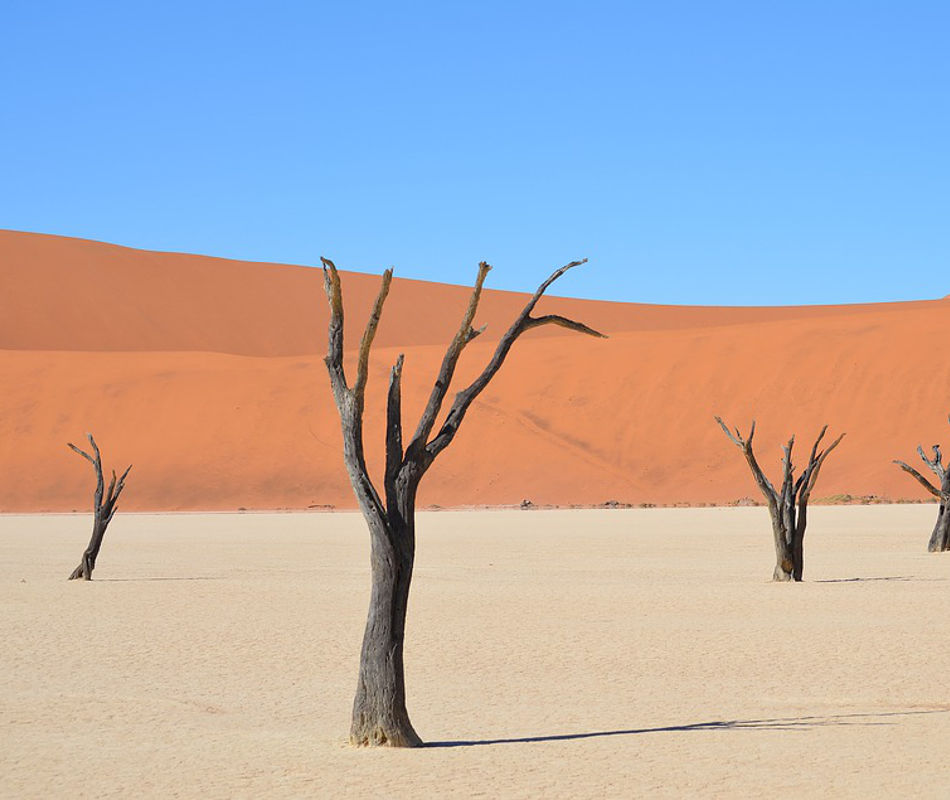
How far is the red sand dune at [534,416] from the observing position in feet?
183

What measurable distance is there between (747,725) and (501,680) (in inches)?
107

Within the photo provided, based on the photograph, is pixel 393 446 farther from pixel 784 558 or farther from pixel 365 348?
pixel 784 558

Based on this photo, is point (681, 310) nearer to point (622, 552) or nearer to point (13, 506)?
point (13, 506)

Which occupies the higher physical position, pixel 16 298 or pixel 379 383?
pixel 16 298

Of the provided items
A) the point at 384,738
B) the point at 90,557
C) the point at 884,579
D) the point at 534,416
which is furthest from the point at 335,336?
the point at 534,416

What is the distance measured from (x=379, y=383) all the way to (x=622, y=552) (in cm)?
4123

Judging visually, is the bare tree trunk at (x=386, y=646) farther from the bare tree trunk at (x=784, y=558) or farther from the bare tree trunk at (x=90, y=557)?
the bare tree trunk at (x=90, y=557)

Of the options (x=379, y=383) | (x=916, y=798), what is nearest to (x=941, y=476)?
(x=916, y=798)

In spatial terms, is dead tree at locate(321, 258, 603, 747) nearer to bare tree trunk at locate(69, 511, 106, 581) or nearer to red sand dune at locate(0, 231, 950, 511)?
bare tree trunk at locate(69, 511, 106, 581)

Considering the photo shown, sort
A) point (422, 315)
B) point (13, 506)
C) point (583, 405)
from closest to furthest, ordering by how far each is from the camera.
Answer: point (13, 506), point (583, 405), point (422, 315)

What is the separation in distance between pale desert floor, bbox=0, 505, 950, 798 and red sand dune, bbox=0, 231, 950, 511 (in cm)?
3185

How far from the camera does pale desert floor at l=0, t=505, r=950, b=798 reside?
7.59 m

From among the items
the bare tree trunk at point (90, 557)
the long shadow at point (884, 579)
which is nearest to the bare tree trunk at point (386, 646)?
the long shadow at point (884, 579)

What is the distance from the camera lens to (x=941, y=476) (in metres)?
25.5
